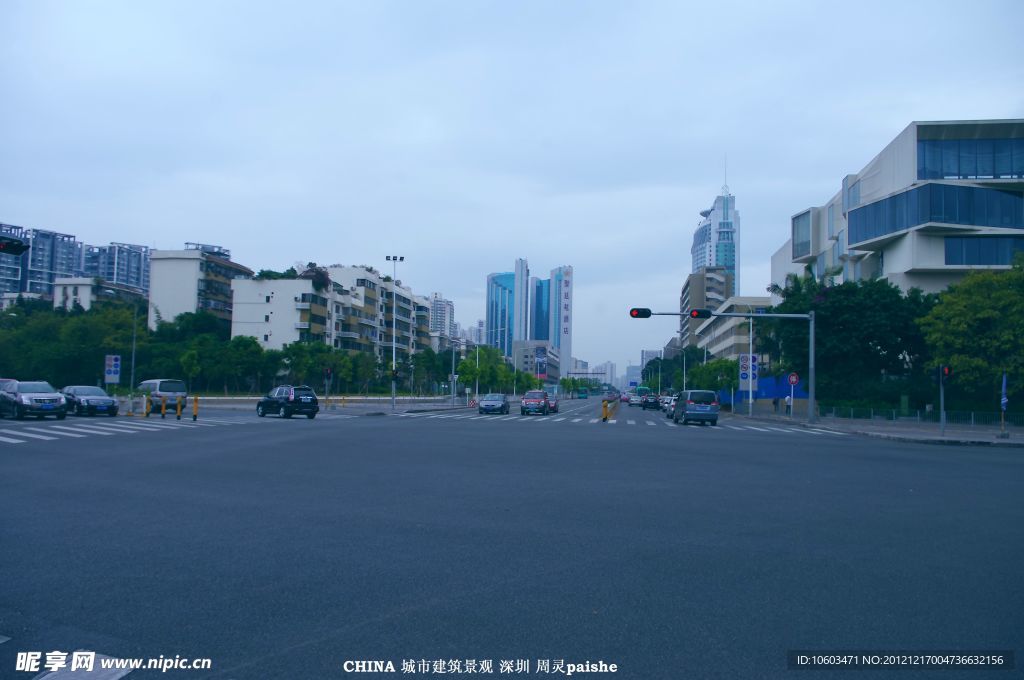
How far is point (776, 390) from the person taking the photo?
63125 mm

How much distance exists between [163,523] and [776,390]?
60.8 meters

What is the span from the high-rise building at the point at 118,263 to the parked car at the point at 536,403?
147m

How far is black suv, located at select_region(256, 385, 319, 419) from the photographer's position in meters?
37.0

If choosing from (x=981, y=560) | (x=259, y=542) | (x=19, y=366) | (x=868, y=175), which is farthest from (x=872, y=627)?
(x=19, y=366)

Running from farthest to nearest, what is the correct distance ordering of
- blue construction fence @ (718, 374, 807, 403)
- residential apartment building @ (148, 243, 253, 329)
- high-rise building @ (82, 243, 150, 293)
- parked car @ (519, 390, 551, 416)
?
high-rise building @ (82, 243, 150, 293) → residential apartment building @ (148, 243, 253, 329) → blue construction fence @ (718, 374, 807, 403) → parked car @ (519, 390, 551, 416)

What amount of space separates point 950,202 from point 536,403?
1329 inches

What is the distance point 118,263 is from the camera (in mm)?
175500

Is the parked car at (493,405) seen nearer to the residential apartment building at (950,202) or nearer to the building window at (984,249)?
the residential apartment building at (950,202)

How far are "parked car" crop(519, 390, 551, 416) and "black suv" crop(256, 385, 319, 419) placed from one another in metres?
16.7

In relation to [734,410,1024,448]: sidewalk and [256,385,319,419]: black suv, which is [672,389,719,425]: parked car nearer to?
[734,410,1024,448]: sidewalk

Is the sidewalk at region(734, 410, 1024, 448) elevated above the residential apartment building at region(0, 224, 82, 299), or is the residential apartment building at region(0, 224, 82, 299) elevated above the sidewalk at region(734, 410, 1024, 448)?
the residential apartment building at region(0, 224, 82, 299)

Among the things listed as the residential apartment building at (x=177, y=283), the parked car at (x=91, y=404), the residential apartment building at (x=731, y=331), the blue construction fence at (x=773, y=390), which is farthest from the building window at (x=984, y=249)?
the residential apartment building at (x=177, y=283)

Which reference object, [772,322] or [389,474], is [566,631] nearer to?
[389,474]

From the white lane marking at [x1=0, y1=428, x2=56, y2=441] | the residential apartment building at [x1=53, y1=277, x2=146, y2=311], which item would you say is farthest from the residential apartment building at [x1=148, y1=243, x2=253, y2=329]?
the white lane marking at [x1=0, y1=428, x2=56, y2=441]
